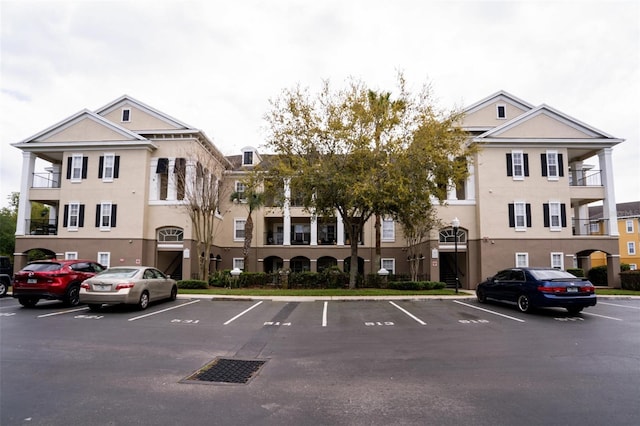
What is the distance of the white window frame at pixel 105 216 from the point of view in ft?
91.5

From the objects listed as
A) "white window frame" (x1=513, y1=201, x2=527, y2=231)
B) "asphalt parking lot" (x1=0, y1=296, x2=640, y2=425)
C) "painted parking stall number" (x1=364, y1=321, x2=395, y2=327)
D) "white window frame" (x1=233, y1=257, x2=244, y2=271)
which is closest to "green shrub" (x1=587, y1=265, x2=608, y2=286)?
"white window frame" (x1=513, y1=201, x2=527, y2=231)

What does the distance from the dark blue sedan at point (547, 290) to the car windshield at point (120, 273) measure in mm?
13213

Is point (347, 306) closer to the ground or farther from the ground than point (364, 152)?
closer to the ground

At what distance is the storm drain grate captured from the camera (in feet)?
20.5

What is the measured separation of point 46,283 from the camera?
14.1 m

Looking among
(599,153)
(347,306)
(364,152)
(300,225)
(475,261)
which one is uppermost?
(599,153)

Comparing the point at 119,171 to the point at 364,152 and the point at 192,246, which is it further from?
the point at 364,152

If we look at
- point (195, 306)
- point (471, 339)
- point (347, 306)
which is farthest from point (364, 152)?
point (471, 339)

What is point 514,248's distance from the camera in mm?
26406

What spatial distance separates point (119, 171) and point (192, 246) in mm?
7266

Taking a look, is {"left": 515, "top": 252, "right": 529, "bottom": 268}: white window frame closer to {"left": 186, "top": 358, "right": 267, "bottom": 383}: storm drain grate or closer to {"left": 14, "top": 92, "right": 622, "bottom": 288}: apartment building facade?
{"left": 14, "top": 92, "right": 622, "bottom": 288}: apartment building facade

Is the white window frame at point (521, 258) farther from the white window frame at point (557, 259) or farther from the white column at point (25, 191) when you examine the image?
the white column at point (25, 191)

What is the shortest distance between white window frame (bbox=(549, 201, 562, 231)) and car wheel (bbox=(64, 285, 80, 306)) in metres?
26.7

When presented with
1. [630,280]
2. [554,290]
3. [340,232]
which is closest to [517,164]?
[630,280]
